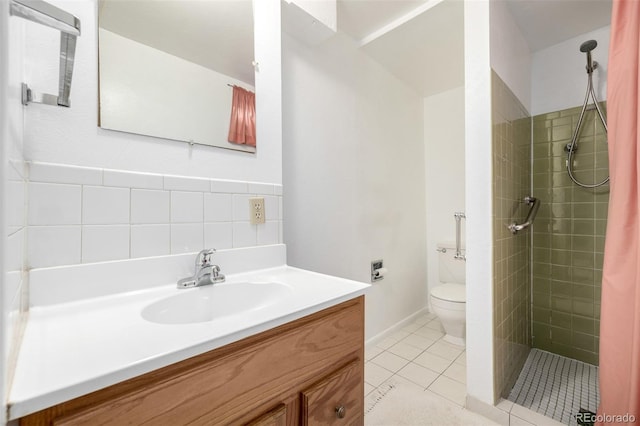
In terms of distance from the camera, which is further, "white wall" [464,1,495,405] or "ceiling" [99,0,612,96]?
"white wall" [464,1,495,405]

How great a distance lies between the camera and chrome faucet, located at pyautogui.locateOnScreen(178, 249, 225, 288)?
2.91 feet

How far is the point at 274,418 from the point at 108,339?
39cm

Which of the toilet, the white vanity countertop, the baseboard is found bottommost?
the baseboard

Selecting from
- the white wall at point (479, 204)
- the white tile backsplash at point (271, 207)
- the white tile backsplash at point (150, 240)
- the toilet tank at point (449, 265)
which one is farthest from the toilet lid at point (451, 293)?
the white tile backsplash at point (150, 240)

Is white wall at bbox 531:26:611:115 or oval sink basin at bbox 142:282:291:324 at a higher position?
white wall at bbox 531:26:611:115

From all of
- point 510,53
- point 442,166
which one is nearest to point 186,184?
point 510,53

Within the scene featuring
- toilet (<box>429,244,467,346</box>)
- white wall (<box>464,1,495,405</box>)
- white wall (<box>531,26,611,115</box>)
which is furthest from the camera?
toilet (<box>429,244,467,346</box>)

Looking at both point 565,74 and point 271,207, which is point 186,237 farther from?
point 565,74

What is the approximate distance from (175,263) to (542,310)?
8.11 ft

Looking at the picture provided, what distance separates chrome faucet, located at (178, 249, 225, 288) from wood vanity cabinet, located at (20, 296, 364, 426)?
41 centimetres

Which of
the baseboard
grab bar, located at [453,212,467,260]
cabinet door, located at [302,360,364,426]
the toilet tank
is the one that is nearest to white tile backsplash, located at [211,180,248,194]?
cabinet door, located at [302,360,364,426]

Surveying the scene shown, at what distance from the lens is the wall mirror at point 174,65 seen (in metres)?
0.85

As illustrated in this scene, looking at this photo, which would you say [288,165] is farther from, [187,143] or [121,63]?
[121,63]

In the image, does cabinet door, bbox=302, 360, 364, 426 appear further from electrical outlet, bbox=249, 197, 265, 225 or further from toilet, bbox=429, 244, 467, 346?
toilet, bbox=429, 244, 467, 346
